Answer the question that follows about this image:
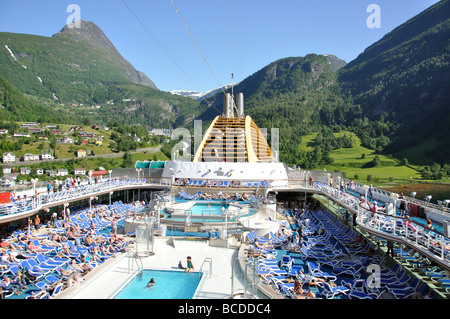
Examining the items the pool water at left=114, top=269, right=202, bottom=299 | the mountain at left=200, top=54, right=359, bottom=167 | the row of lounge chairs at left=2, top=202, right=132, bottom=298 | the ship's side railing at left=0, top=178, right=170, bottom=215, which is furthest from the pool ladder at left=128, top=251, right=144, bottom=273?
the mountain at left=200, top=54, right=359, bottom=167

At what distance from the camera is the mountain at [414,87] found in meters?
84.0

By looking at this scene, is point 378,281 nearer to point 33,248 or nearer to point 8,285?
point 8,285

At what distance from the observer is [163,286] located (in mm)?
8734

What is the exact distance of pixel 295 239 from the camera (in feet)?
45.4

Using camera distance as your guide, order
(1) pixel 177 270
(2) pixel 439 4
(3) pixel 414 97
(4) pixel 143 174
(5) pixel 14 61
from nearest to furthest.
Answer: (1) pixel 177 270 < (4) pixel 143 174 < (3) pixel 414 97 < (2) pixel 439 4 < (5) pixel 14 61

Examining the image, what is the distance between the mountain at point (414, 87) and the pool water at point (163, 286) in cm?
8014

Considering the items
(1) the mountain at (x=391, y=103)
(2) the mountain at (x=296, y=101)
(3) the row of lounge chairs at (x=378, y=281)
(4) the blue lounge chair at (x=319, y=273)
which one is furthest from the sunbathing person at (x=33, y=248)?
(1) the mountain at (x=391, y=103)

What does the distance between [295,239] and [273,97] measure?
465ft

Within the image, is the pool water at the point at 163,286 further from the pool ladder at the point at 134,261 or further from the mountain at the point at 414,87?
the mountain at the point at 414,87

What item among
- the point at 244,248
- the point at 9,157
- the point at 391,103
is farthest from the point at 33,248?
the point at 391,103

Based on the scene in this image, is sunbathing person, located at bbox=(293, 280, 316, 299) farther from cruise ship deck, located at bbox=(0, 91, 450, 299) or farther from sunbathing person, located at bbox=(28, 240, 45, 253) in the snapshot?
sunbathing person, located at bbox=(28, 240, 45, 253)

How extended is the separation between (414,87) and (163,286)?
11533 centimetres
